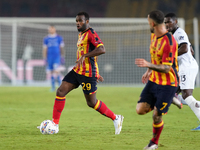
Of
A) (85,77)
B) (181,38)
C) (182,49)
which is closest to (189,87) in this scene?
(182,49)

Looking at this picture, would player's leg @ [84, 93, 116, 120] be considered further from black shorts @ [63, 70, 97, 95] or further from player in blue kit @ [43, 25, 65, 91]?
player in blue kit @ [43, 25, 65, 91]

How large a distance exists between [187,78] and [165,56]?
1853 millimetres

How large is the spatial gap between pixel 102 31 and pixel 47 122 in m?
13.0

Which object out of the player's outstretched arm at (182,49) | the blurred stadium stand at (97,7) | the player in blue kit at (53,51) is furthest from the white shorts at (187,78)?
the blurred stadium stand at (97,7)

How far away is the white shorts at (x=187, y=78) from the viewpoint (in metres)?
5.77

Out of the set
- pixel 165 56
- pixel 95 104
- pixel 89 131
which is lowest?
pixel 89 131

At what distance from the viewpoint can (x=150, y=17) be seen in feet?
13.8

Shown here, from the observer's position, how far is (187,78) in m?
5.79

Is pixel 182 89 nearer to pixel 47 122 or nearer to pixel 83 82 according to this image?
pixel 83 82

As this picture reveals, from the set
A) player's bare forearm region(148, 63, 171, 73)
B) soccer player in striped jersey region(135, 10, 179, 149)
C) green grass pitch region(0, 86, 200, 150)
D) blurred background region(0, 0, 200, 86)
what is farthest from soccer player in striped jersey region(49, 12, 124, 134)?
blurred background region(0, 0, 200, 86)

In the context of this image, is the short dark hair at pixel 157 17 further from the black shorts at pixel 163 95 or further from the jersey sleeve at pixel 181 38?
the jersey sleeve at pixel 181 38

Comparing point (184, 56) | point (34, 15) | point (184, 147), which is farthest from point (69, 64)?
point (184, 147)

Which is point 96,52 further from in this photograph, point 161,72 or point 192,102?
point 192,102

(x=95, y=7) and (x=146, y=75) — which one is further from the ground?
(x=95, y=7)
